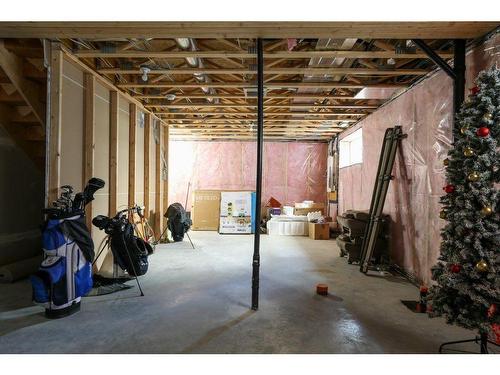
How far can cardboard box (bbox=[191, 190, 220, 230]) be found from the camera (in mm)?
8227

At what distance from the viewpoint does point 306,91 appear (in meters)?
4.67

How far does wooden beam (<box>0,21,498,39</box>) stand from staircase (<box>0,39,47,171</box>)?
0.42m

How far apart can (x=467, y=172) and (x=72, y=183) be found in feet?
12.9

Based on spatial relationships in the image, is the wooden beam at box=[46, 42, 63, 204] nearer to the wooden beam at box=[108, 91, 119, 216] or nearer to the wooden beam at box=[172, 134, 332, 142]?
the wooden beam at box=[108, 91, 119, 216]

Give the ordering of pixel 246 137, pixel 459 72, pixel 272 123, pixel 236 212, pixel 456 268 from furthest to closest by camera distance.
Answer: pixel 246 137 < pixel 236 212 < pixel 272 123 < pixel 459 72 < pixel 456 268

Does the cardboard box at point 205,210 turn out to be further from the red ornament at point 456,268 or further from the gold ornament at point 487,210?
the gold ornament at point 487,210

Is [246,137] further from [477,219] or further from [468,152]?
[477,219]

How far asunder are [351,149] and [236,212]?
331 cm

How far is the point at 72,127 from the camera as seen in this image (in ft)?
11.8

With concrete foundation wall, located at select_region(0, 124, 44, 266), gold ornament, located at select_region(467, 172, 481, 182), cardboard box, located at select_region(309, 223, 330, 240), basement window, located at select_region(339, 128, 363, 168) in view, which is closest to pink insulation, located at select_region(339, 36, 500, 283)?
gold ornament, located at select_region(467, 172, 481, 182)

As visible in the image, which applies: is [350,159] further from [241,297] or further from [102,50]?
[102,50]

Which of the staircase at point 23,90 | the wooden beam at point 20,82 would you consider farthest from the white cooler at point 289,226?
the wooden beam at point 20,82

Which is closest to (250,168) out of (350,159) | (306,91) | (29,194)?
(350,159)

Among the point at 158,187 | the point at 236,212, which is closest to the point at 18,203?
the point at 158,187
